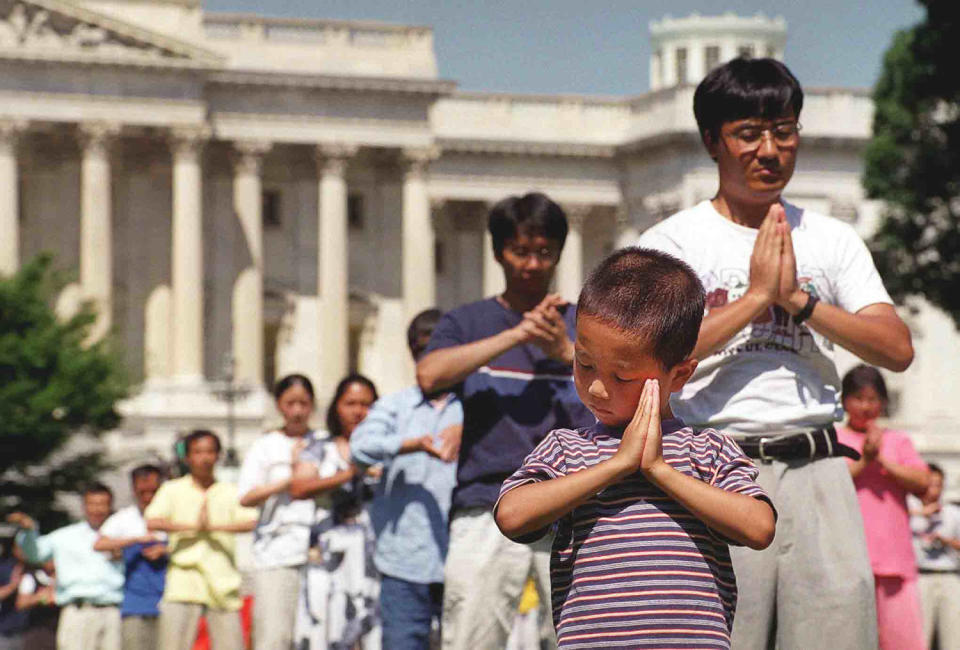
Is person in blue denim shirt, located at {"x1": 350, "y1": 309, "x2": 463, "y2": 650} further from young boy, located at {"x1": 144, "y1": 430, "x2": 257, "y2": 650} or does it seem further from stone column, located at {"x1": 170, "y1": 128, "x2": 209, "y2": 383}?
stone column, located at {"x1": 170, "y1": 128, "x2": 209, "y2": 383}

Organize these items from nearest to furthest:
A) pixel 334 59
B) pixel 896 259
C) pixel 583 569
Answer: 1. pixel 583 569
2. pixel 896 259
3. pixel 334 59

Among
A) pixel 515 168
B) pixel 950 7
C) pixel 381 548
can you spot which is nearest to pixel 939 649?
pixel 381 548

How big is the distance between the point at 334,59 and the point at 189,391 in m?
12.4

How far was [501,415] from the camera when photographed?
9602 millimetres

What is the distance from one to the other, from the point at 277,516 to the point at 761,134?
22.0 feet

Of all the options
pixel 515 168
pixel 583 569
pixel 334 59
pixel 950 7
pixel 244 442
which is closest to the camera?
pixel 583 569

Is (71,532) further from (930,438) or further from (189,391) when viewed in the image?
(930,438)

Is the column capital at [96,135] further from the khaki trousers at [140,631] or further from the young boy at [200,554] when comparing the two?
the young boy at [200,554]

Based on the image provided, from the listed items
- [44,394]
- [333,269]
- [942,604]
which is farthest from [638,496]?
[333,269]

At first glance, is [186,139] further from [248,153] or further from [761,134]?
[761,134]

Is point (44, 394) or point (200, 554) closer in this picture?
point (200, 554)

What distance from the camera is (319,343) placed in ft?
218

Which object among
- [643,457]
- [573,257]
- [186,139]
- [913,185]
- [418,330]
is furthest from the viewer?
[573,257]

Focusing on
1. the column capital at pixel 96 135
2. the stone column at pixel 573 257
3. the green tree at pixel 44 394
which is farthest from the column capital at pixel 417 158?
the green tree at pixel 44 394
